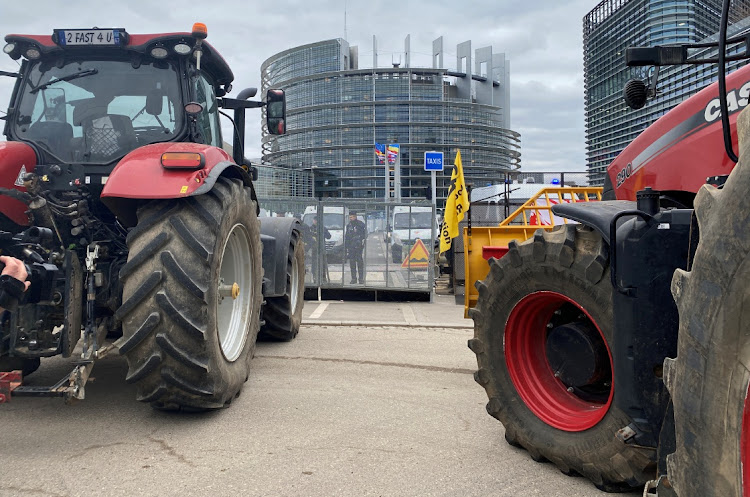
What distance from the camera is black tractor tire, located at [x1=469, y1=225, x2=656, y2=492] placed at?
2.57m

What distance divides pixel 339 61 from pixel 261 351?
83311 mm

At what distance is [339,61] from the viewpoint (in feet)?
276

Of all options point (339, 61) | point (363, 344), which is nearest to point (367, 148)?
point (339, 61)

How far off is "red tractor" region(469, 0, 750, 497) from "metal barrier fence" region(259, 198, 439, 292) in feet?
22.1

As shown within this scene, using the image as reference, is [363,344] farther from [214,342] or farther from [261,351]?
[214,342]

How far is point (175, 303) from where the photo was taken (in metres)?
3.25

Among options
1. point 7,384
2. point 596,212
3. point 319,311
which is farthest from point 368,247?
point 596,212

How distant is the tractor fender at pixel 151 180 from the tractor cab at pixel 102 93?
0.61 meters

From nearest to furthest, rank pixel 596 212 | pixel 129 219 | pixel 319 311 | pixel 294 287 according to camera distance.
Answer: pixel 596 212, pixel 129 219, pixel 294 287, pixel 319 311

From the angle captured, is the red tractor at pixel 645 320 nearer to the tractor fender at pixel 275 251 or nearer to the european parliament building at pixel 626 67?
the european parliament building at pixel 626 67

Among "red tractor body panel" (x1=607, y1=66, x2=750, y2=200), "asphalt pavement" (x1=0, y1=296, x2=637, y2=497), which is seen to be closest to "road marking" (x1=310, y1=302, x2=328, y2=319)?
"asphalt pavement" (x1=0, y1=296, x2=637, y2=497)

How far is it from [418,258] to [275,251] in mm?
5236

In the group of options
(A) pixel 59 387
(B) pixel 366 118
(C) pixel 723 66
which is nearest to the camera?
(C) pixel 723 66

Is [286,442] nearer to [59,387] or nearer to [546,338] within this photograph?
[59,387]
